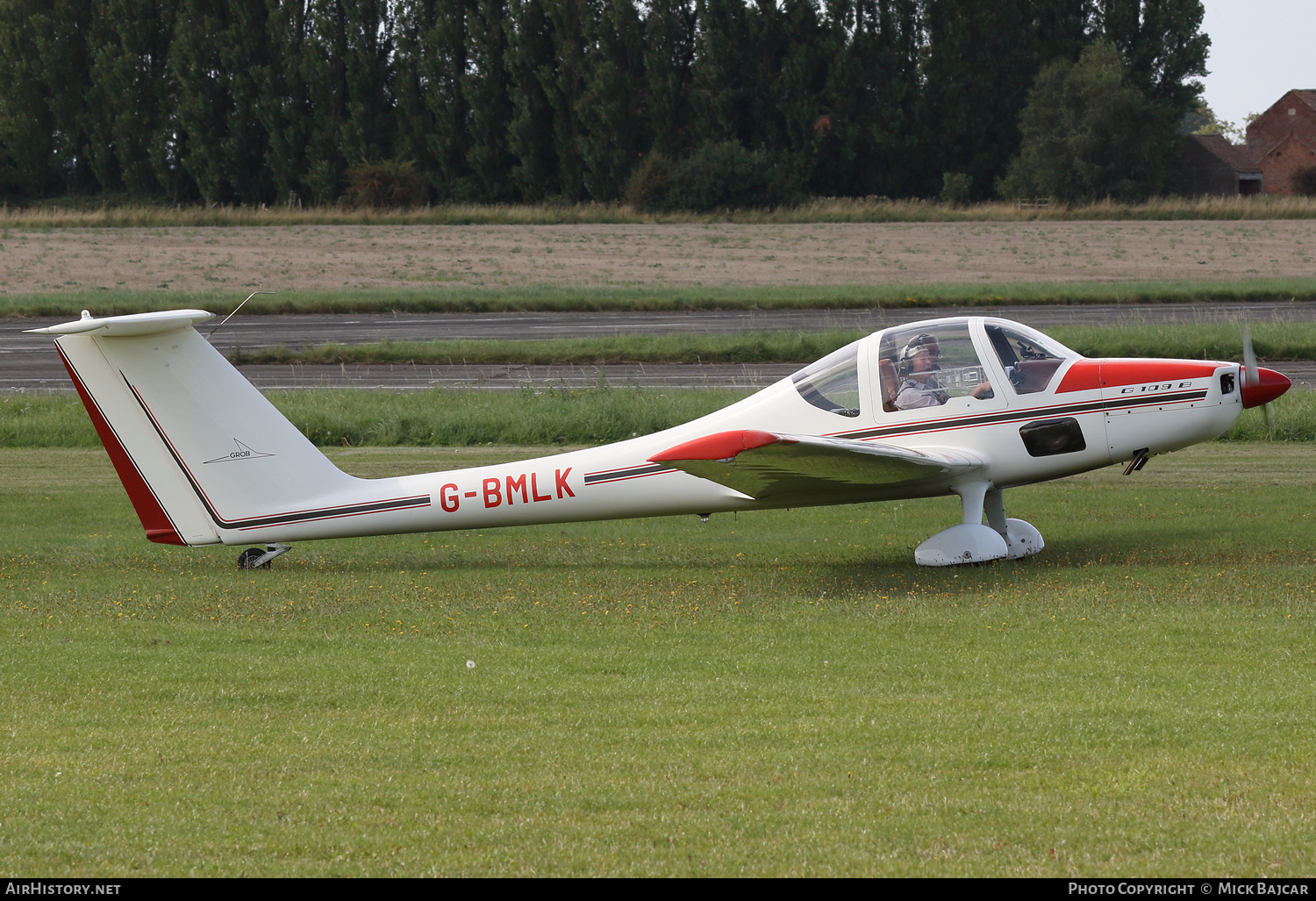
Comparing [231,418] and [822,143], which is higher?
[822,143]

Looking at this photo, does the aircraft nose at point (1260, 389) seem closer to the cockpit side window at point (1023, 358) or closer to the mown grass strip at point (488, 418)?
the cockpit side window at point (1023, 358)

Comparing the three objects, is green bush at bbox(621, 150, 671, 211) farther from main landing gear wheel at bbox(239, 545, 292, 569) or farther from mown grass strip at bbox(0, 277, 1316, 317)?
main landing gear wheel at bbox(239, 545, 292, 569)

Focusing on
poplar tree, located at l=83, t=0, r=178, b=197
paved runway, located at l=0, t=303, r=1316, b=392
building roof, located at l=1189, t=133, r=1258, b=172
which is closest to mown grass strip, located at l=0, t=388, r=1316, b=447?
paved runway, located at l=0, t=303, r=1316, b=392

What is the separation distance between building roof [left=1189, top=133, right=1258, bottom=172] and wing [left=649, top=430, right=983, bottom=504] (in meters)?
87.2

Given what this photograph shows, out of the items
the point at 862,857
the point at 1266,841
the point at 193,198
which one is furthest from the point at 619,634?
the point at 193,198

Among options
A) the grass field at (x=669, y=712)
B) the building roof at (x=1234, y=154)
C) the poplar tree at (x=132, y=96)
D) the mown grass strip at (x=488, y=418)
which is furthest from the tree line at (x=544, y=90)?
the grass field at (x=669, y=712)

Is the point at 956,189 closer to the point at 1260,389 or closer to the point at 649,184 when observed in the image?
the point at 649,184

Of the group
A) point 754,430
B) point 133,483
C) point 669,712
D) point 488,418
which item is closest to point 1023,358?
point 754,430

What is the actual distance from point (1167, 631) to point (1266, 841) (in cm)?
388

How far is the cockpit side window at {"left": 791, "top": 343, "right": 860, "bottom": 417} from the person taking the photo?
12078mm

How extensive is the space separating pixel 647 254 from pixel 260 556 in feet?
152
